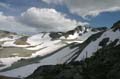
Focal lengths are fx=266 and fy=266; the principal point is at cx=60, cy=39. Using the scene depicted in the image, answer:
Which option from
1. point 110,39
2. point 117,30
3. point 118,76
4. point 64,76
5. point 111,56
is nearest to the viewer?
point 118,76

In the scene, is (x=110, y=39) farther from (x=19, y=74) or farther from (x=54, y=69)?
(x=54, y=69)

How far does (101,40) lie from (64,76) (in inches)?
4434

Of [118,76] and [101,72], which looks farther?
[101,72]

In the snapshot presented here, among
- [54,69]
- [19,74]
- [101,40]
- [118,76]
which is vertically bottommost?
[118,76]

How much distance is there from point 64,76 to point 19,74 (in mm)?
136282

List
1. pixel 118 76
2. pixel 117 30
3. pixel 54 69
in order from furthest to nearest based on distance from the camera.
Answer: pixel 117 30 → pixel 54 69 → pixel 118 76

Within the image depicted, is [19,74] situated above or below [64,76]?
above

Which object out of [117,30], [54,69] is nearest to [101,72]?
[54,69]

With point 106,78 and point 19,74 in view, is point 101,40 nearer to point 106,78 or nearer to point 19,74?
point 19,74

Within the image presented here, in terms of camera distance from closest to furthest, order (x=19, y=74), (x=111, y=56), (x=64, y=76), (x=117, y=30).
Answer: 1. (x=64, y=76)
2. (x=111, y=56)
3. (x=117, y=30)
4. (x=19, y=74)

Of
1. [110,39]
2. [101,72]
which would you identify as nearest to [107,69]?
[101,72]

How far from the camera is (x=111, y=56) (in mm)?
81812

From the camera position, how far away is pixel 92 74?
64.1 m

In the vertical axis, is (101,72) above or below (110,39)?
below
